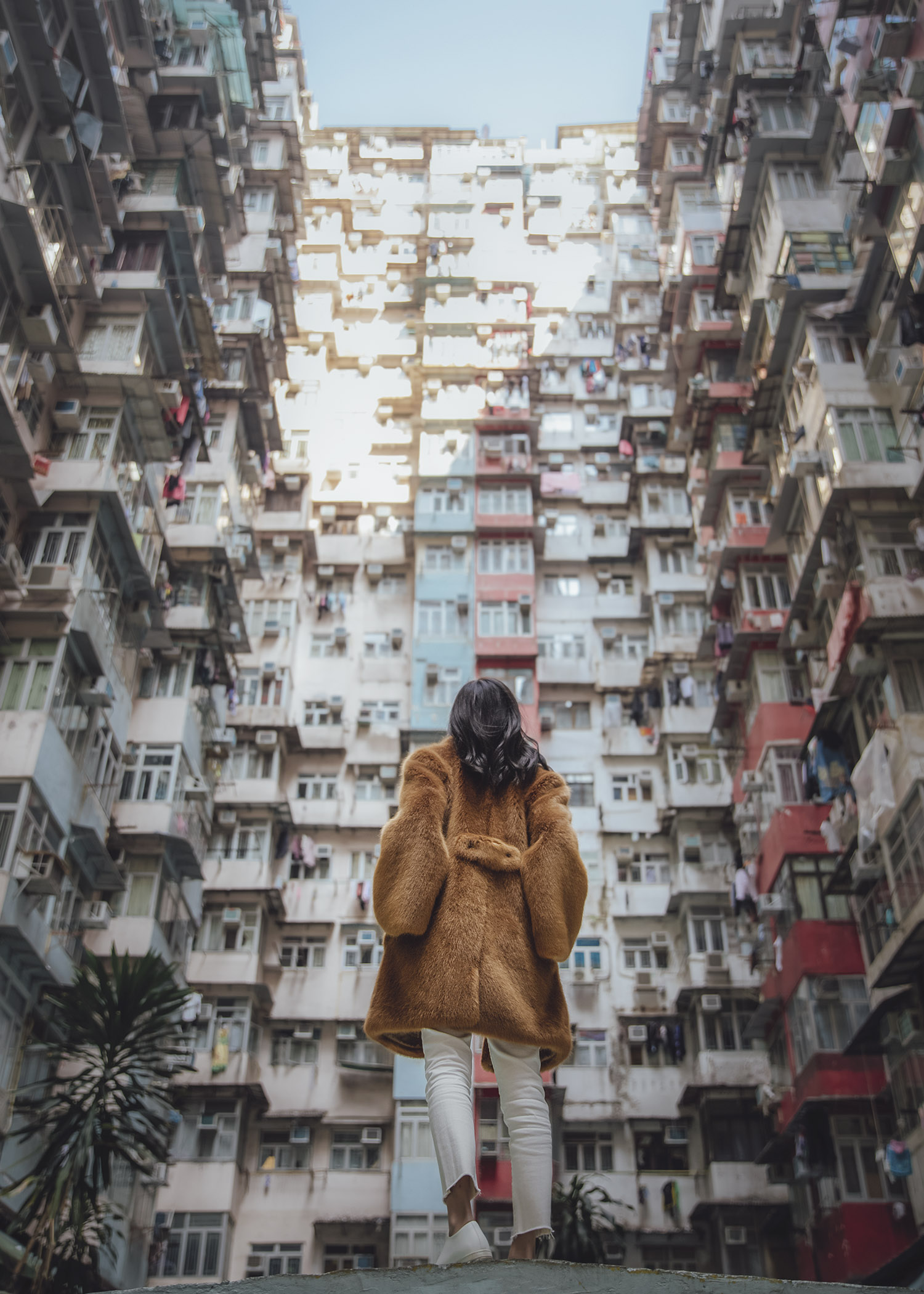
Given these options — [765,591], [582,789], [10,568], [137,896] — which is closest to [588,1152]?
[582,789]

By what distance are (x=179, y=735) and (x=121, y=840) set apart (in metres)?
2.37

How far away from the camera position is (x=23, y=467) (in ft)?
62.2

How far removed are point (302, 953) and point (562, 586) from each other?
1313cm

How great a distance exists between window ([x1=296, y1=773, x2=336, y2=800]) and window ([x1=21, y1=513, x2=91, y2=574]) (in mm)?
12629

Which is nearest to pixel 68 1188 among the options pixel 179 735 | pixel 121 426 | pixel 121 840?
pixel 121 840

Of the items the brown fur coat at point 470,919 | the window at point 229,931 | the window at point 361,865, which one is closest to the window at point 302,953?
the window at point 229,931

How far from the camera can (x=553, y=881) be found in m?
5.52

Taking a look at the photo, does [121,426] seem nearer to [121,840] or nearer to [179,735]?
[179,735]

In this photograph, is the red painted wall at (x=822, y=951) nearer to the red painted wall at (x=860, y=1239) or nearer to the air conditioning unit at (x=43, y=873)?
the red painted wall at (x=860, y=1239)

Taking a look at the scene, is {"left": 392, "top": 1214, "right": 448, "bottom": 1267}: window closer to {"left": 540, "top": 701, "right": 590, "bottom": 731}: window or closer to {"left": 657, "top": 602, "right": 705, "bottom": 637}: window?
{"left": 540, "top": 701, "right": 590, "bottom": 731}: window

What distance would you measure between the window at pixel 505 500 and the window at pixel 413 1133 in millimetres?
16591

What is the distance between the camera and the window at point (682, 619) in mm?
32781

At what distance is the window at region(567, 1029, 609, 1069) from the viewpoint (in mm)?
27719

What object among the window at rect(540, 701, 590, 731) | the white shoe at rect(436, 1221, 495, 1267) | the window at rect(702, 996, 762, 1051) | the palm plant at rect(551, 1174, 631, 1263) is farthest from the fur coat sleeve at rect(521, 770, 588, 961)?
the window at rect(540, 701, 590, 731)
